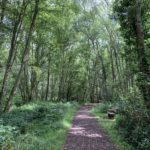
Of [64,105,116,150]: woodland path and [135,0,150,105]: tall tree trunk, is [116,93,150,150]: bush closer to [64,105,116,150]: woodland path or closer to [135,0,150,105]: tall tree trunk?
[135,0,150,105]: tall tree trunk

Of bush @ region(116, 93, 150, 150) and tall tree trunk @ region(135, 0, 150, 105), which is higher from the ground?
tall tree trunk @ region(135, 0, 150, 105)

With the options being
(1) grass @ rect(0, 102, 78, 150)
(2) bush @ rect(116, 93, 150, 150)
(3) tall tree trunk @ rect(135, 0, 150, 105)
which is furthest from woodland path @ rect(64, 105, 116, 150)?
(3) tall tree trunk @ rect(135, 0, 150, 105)

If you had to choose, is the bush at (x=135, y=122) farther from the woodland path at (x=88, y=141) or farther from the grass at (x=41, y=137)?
the grass at (x=41, y=137)

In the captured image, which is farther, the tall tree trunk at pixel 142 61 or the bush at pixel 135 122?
the tall tree trunk at pixel 142 61

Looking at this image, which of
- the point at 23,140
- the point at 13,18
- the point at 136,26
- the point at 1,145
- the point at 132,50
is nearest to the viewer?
the point at 1,145

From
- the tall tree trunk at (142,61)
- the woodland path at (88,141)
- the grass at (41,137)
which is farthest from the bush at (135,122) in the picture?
the grass at (41,137)

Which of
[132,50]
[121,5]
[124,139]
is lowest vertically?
[124,139]

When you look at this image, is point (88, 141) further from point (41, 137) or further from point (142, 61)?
point (142, 61)

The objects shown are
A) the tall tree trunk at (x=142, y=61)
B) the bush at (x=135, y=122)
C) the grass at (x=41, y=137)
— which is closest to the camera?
the grass at (x=41, y=137)

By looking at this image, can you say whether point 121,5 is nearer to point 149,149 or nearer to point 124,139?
point 124,139

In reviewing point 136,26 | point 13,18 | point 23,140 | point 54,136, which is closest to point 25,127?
point 54,136

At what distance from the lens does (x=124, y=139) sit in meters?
9.96

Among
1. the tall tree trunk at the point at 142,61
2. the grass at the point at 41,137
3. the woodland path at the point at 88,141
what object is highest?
the tall tree trunk at the point at 142,61

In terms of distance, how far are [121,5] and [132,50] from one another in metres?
2.57
